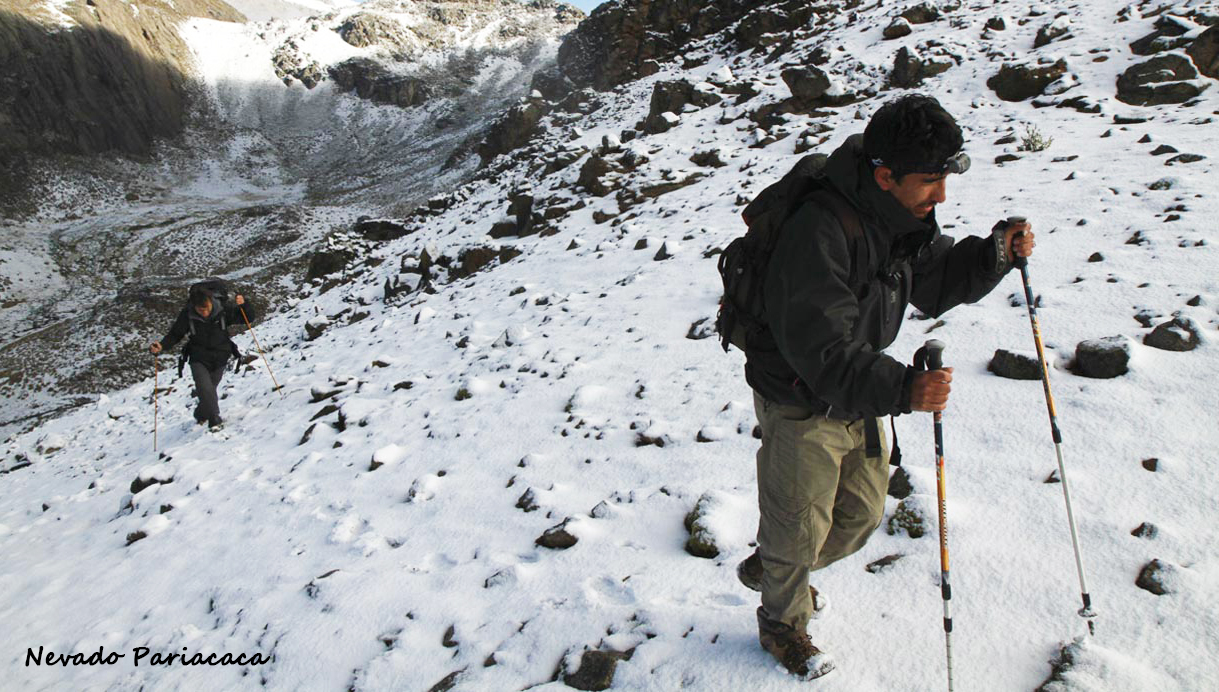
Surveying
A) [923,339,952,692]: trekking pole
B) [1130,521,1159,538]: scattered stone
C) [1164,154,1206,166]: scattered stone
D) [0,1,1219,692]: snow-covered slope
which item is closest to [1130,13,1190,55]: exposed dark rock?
[0,1,1219,692]: snow-covered slope

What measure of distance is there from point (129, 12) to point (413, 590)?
8392 cm

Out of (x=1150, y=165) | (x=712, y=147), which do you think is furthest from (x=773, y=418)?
(x=712, y=147)

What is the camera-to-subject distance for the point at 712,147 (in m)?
15.5

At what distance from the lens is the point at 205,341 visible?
327 inches

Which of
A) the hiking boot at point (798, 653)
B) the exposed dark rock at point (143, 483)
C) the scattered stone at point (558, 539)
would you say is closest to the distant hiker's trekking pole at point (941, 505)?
the hiking boot at point (798, 653)

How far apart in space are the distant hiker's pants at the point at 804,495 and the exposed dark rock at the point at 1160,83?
44.9 ft

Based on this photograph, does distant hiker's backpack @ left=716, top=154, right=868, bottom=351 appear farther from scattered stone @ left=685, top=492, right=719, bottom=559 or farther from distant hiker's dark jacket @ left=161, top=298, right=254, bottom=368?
distant hiker's dark jacket @ left=161, top=298, right=254, bottom=368

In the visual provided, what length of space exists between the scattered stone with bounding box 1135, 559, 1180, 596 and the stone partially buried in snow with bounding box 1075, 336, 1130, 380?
2.08 meters

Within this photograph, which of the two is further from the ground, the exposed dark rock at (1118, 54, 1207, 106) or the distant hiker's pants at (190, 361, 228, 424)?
the distant hiker's pants at (190, 361, 228, 424)

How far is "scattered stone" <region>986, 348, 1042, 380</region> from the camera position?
439 cm

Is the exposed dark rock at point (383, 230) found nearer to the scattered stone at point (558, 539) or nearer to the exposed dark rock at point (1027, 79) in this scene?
the exposed dark rock at point (1027, 79)

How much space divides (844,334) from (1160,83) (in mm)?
14433

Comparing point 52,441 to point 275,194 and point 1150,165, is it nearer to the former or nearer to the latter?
point 1150,165

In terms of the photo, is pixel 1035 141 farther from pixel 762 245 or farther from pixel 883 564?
pixel 762 245
